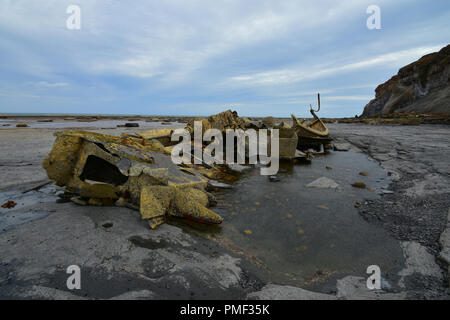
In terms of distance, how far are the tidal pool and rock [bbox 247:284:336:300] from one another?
26 centimetres

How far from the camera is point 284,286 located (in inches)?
98.0

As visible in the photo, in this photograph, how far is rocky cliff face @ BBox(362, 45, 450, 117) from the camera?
44.8 m

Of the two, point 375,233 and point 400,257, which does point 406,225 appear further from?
point 400,257

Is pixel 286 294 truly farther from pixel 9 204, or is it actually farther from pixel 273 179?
pixel 273 179

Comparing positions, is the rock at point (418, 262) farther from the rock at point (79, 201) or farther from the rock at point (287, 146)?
the rock at point (287, 146)

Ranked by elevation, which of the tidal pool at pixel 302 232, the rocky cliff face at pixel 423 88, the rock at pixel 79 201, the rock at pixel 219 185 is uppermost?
the rocky cliff face at pixel 423 88

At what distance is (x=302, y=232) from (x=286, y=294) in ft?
6.12

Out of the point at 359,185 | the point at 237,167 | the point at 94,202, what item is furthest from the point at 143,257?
the point at 237,167

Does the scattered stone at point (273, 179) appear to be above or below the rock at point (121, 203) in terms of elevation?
below

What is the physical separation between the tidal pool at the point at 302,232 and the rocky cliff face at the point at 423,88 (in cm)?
5099

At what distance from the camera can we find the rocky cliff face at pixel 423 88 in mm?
44750

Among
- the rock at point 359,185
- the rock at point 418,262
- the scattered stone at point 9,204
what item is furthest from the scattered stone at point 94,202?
the rock at point 359,185

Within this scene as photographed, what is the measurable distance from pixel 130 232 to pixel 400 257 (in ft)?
13.2

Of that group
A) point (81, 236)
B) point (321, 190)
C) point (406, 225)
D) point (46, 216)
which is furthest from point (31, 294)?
point (321, 190)
